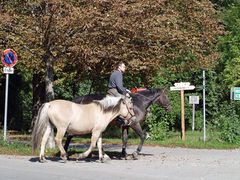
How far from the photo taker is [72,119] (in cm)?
1492

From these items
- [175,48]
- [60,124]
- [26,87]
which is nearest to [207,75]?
[26,87]

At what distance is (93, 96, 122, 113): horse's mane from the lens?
15305 millimetres

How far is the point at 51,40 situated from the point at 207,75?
2282 centimetres

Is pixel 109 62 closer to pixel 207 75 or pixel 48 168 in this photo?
pixel 48 168

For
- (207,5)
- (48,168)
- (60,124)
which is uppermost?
(207,5)

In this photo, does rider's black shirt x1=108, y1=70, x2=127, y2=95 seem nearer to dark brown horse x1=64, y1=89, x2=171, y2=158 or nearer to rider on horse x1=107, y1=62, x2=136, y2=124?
rider on horse x1=107, y1=62, x2=136, y2=124

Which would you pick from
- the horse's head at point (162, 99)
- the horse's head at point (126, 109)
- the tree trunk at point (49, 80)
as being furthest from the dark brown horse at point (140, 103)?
the tree trunk at point (49, 80)

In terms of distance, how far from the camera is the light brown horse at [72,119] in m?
14.8

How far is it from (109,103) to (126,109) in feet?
2.16

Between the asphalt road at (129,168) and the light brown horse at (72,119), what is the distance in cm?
64

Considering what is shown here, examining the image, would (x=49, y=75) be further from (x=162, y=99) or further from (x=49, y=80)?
(x=162, y=99)

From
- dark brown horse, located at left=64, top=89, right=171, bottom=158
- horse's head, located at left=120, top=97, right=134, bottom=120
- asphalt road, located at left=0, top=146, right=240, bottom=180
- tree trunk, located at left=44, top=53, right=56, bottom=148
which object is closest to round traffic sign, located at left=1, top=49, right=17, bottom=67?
tree trunk, located at left=44, top=53, right=56, bottom=148

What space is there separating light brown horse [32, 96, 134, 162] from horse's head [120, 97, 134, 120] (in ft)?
0.80

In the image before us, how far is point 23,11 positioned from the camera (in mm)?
19266
